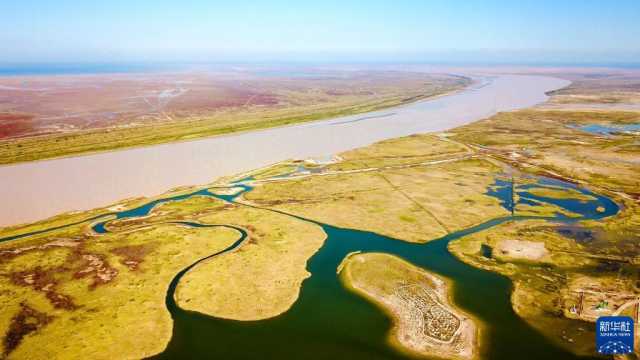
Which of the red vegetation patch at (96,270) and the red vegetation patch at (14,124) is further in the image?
the red vegetation patch at (14,124)

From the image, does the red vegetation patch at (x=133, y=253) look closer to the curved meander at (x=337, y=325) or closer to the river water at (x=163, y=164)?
the curved meander at (x=337, y=325)

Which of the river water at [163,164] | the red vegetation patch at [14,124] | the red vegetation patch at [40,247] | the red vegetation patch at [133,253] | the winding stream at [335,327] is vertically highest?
the red vegetation patch at [14,124]

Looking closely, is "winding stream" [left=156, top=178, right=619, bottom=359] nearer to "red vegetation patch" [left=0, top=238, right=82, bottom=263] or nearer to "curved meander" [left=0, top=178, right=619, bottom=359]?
"curved meander" [left=0, top=178, right=619, bottom=359]

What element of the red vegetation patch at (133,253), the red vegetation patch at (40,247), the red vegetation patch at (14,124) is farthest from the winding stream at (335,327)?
the red vegetation patch at (14,124)

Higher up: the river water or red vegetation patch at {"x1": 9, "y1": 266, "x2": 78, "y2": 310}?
the river water

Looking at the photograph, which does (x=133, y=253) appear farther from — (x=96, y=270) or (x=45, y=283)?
(x=45, y=283)

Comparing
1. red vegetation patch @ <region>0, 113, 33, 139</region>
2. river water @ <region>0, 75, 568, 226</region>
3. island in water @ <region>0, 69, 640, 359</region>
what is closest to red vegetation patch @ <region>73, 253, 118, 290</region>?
island in water @ <region>0, 69, 640, 359</region>
